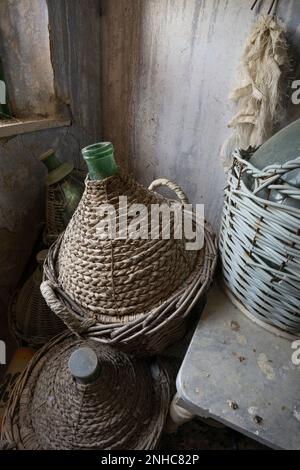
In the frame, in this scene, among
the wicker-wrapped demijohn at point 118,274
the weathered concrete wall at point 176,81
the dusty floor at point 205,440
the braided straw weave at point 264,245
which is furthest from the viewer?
the dusty floor at point 205,440

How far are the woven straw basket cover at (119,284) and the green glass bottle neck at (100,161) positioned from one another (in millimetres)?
13

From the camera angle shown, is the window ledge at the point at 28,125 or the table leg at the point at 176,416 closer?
the table leg at the point at 176,416

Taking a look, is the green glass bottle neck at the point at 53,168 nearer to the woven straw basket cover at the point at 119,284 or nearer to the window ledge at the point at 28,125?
the window ledge at the point at 28,125

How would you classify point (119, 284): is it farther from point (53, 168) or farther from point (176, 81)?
point (176, 81)

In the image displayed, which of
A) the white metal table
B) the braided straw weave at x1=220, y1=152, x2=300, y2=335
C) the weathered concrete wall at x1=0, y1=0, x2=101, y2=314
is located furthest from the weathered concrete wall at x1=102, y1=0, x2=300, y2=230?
the white metal table

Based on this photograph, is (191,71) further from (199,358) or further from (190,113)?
(199,358)

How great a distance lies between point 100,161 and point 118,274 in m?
0.19

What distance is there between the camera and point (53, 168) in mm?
711

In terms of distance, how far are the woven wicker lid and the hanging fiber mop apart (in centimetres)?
29

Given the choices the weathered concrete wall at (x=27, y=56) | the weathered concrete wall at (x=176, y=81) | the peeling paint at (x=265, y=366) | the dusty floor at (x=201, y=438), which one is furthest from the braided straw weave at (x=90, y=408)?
the weathered concrete wall at (x=27, y=56)

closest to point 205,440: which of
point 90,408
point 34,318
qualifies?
point 90,408

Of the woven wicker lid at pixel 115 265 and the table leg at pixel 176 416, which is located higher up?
the woven wicker lid at pixel 115 265

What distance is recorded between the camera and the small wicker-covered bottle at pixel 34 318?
0.74 m
